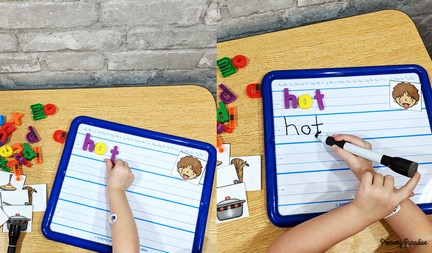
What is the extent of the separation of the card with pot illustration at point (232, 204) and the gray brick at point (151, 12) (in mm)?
335

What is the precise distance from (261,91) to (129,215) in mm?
357

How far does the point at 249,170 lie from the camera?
83 cm

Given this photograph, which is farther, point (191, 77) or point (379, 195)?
point (191, 77)

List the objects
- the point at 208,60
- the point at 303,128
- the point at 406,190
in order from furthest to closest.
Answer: the point at 208,60, the point at 303,128, the point at 406,190

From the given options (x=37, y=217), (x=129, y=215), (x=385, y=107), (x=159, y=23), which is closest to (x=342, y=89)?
(x=385, y=107)

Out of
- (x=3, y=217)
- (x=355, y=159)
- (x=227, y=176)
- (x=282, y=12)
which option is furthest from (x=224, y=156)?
(x=3, y=217)

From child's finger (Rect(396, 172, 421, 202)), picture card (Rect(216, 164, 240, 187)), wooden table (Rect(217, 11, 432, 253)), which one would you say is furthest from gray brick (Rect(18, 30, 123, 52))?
child's finger (Rect(396, 172, 421, 202))

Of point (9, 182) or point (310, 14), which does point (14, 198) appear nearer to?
point (9, 182)

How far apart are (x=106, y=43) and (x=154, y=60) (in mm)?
109

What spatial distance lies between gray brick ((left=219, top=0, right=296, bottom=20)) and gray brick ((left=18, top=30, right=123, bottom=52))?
23cm

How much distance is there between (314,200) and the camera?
2.63 feet

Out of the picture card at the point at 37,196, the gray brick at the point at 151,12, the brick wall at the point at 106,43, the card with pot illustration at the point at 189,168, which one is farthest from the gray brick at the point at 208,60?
the picture card at the point at 37,196

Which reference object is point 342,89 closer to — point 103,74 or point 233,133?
point 233,133

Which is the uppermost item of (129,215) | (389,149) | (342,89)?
(342,89)
